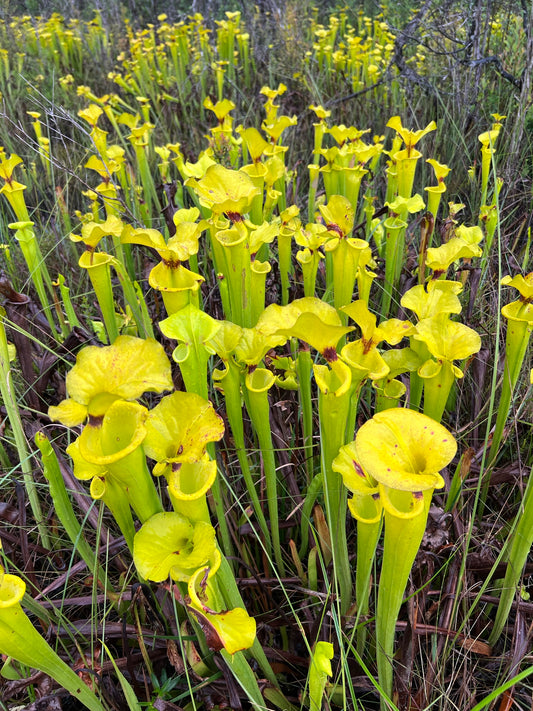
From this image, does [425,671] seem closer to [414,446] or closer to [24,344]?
[414,446]

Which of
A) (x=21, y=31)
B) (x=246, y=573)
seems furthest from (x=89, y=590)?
(x=21, y=31)

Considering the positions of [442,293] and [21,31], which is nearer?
[442,293]

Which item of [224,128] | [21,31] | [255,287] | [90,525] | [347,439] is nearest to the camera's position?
[347,439]

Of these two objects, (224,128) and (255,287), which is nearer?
(255,287)

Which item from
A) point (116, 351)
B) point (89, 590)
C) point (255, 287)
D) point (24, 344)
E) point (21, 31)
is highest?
point (21, 31)

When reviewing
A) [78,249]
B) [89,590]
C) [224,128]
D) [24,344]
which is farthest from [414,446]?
[78,249]

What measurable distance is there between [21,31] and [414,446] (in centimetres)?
737

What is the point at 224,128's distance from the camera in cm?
201

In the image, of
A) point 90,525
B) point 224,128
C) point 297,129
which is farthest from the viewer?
point 297,129

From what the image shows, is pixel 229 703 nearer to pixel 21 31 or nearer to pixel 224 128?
pixel 224 128

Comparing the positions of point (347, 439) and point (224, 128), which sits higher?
point (224, 128)

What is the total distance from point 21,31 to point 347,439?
23.3 feet

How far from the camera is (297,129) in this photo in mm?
3719

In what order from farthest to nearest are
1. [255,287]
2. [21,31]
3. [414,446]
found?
[21,31] → [255,287] → [414,446]
